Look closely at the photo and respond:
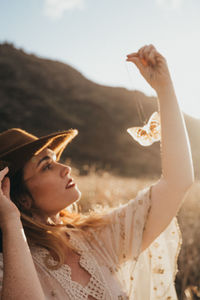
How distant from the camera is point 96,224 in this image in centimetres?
210

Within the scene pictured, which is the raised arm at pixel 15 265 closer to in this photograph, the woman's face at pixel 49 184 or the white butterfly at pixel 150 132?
the woman's face at pixel 49 184

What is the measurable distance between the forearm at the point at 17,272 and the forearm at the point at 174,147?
0.90m

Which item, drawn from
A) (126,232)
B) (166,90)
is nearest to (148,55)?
(166,90)

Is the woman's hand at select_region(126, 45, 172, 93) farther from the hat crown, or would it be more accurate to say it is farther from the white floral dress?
the hat crown

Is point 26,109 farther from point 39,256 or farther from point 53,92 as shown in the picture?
point 39,256

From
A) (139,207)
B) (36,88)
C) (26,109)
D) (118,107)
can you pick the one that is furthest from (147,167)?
(139,207)

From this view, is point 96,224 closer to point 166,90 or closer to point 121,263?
point 121,263

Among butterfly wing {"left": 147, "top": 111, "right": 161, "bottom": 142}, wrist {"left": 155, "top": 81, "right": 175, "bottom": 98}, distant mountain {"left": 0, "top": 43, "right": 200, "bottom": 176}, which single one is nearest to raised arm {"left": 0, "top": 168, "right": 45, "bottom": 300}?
butterfly wing {"left": 147, "top": 111, "right": 161, "bottom": 142}

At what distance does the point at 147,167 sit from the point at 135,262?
26.5 metres

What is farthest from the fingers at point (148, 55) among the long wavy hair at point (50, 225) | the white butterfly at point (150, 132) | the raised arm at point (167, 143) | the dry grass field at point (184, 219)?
the dry grass field at point (184, 219)

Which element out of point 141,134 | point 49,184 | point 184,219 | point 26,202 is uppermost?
point 141,134

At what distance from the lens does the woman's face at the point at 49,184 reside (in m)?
1.97

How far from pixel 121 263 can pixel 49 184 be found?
0.71 meters

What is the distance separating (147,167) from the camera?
92.3 feet
